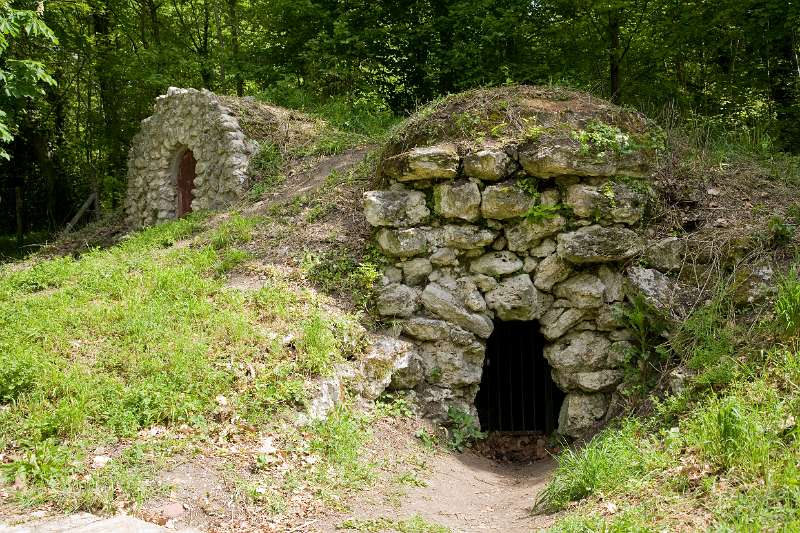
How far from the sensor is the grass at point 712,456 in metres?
3.34

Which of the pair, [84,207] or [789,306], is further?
[84,207]

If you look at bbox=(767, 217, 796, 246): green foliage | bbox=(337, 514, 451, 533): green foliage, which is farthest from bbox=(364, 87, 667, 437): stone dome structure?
bbox=(337, 514, 451, 533): green foliage

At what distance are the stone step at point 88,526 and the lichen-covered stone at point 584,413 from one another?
4.23 m

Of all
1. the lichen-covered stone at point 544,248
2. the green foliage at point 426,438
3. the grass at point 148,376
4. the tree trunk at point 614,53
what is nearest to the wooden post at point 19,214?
the grass at point 148,376

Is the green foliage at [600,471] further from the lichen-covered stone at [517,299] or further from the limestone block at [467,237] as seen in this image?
the limestone block at [467,237]

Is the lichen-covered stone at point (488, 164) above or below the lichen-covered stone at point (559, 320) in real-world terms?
above

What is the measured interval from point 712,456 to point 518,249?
3046mm

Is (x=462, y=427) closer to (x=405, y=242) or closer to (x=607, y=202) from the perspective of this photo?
(x=405, y=242)

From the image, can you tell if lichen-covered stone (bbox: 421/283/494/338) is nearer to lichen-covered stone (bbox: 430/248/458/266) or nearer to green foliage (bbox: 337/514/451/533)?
lichen-covered stone (bbox: 430/248/458/266)

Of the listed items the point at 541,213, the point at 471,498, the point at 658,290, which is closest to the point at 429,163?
the point at 541,213

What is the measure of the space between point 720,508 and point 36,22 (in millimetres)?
7973

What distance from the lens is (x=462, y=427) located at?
6203 millimetres

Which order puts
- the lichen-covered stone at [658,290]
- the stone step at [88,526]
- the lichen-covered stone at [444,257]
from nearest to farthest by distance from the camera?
1. the stone step at [88,526]
2. the lichen-covered stone at [658,290]
3. the lichen-covered stone at [444,257]

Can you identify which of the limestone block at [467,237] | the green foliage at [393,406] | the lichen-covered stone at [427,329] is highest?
the limestone block at [467,237]
